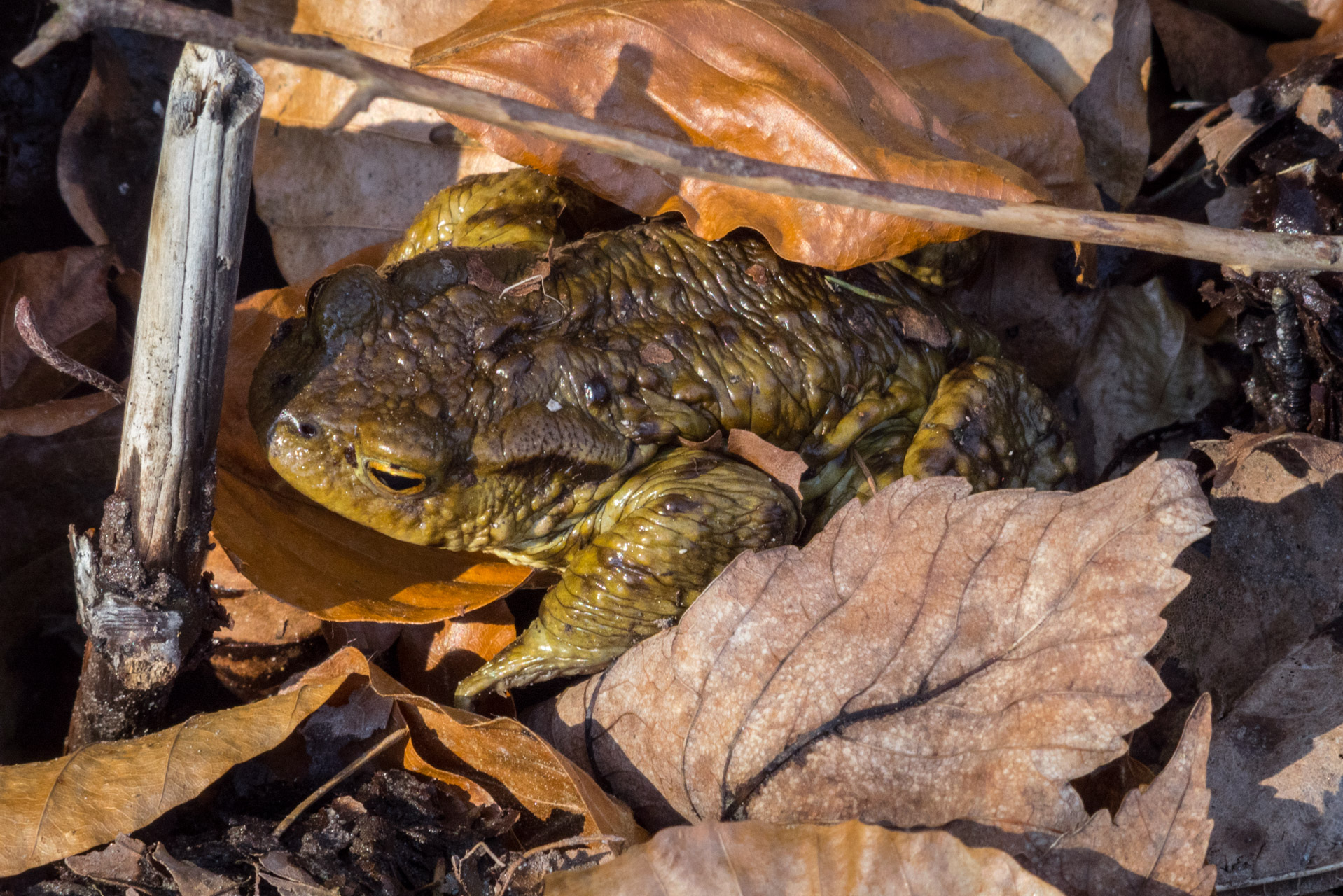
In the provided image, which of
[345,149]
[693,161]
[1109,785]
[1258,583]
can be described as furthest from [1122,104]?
[345,149]

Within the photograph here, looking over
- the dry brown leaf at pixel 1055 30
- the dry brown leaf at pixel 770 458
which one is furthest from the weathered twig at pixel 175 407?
the dry brown leaf at pixel 1055 30

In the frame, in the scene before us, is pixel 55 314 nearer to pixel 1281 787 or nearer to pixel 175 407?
pixel 175 407

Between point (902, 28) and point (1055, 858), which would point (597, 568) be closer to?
point (1055, 858)

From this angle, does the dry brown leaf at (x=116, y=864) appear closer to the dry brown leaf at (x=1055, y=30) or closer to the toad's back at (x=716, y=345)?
the toad's back at (x=716, y=345)

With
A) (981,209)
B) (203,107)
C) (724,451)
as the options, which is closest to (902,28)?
(981,209)

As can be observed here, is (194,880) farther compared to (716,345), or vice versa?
(716,345)

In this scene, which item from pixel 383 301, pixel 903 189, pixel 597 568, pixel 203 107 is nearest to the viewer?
pixel 203 107
